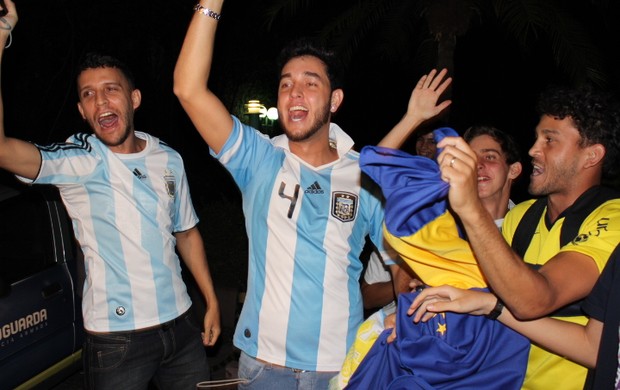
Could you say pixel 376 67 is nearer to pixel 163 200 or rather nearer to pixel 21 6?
pixel 21 6

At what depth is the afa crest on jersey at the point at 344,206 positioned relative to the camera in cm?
275

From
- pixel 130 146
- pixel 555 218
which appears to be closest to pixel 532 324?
pixel 555 218

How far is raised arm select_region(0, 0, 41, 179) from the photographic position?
2.59 metres

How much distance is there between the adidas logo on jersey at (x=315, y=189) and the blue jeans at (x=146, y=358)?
4.38ft

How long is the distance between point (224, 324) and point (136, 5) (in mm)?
7142

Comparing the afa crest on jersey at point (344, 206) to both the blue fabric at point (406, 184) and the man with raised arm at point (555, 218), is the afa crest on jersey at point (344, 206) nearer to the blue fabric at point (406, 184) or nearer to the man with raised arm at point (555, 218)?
the blue fabric at point (406, 184)

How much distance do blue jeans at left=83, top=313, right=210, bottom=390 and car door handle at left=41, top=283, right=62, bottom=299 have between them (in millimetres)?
1131

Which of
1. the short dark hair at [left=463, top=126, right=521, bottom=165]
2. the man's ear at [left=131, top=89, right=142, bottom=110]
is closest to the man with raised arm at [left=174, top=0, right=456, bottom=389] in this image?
the man's ear at [left=131, top=89, right=142, bottom=110]

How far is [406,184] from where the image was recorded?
194 centimetres

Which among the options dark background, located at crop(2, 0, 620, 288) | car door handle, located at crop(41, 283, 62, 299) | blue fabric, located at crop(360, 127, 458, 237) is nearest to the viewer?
blue fabric, located at crop(360, 127, 458, 237)

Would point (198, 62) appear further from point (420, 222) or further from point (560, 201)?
point (560, 201)

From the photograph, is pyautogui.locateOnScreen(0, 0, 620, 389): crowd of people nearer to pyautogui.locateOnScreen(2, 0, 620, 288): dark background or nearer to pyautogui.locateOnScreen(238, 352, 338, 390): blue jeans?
pyautogui.locateOnScreen(238, 352, 338, 390): blue jeans

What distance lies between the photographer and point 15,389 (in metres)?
3.82

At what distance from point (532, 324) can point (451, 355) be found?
367 mm
